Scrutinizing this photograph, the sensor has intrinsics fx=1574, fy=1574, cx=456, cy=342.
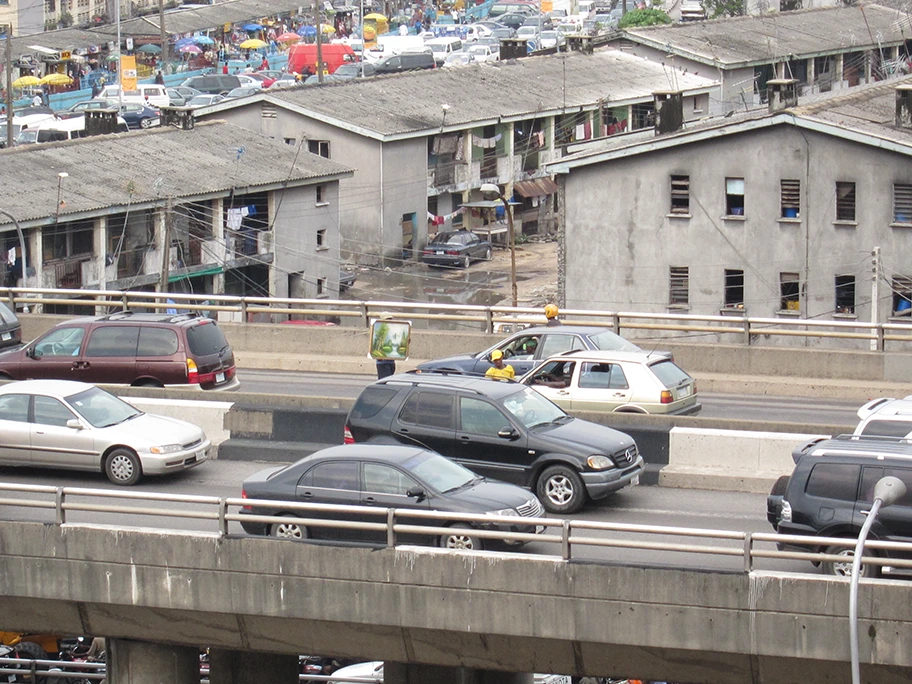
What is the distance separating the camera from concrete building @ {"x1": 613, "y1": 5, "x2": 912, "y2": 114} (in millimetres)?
70312

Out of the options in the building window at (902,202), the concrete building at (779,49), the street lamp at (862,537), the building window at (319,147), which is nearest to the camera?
the street lamp at (862,537)

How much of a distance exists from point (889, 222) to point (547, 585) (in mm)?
27932

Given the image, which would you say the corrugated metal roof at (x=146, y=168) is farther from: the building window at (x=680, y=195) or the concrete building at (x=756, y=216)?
the building window at (x=680, y=195)

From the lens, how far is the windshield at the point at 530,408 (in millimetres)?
18312

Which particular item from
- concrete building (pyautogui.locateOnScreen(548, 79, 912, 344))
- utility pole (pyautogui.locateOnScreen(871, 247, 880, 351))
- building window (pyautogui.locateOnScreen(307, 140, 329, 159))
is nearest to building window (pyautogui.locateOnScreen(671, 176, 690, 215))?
concrete building (pyautogui.locateOnScreen(548, 79, 912, 344))

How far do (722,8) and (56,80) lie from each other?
44.4 metres

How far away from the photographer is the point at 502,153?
224 ft

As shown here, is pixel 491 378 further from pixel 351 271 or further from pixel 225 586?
pixel 351 271

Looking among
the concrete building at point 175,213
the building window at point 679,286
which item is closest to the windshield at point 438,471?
the building window at point 679,286

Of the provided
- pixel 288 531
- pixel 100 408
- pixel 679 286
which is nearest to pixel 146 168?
pixel 679 286

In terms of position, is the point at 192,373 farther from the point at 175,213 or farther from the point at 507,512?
the point at 175,213

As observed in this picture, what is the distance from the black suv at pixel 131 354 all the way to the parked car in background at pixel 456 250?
37.5 m

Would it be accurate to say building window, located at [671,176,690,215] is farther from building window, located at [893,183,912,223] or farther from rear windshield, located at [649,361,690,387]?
rear windshield, located at [649,361,690,387]

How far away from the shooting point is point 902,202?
40.2 meters
